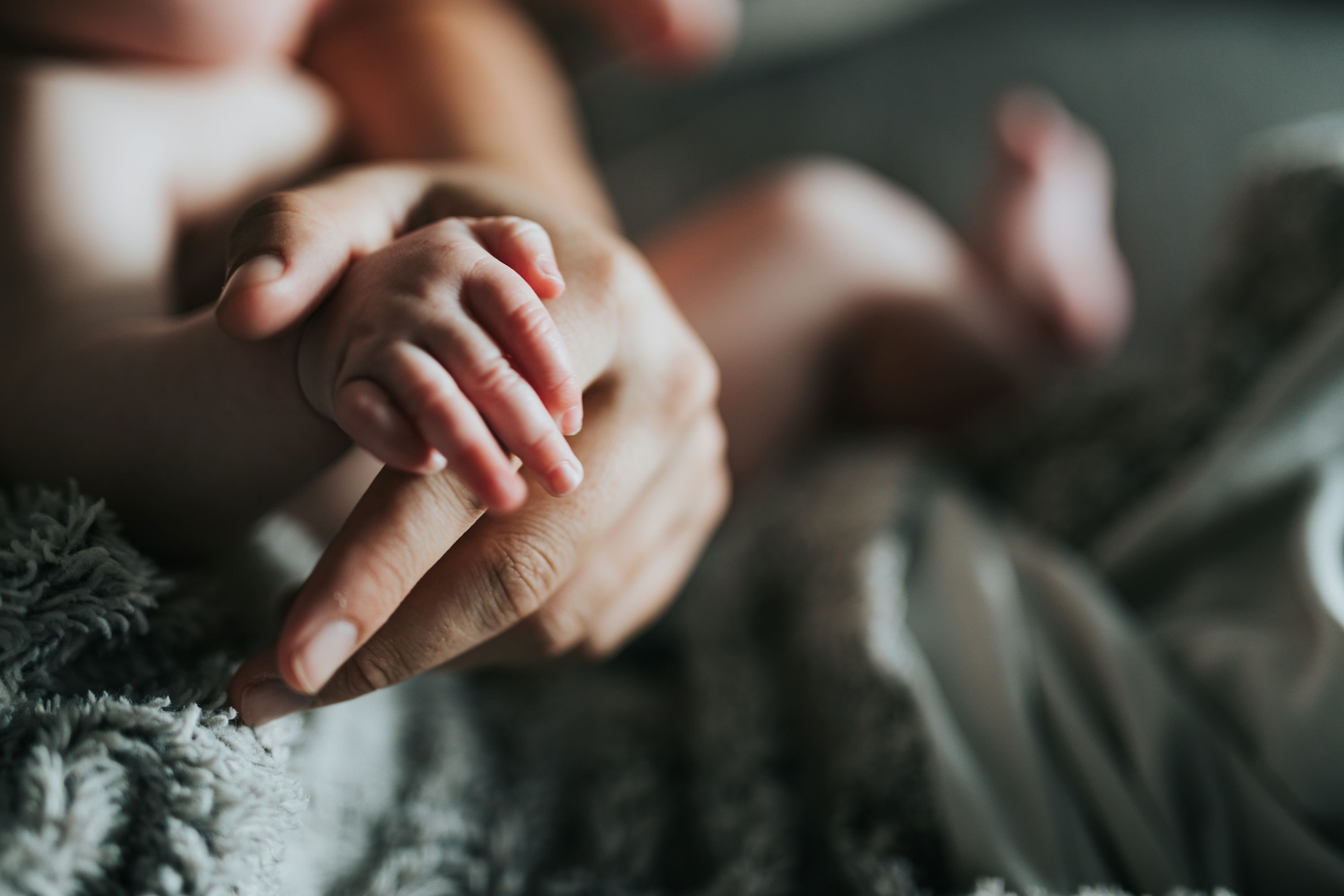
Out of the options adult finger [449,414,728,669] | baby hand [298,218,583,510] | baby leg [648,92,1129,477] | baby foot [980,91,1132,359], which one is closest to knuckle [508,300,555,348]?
baby hand [298,218,583,510]

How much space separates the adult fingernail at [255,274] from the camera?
26cm

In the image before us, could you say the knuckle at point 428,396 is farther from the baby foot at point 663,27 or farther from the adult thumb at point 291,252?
the baby foot at point 663,27

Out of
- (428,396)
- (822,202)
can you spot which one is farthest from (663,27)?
(428,396)

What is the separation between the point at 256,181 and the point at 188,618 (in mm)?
214

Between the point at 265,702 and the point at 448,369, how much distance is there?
124 mm

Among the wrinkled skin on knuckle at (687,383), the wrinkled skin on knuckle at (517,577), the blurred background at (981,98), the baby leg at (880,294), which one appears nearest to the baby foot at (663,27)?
the baby leg at (880,294)

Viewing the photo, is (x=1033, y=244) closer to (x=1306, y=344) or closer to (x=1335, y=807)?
(x=1306, y=344)

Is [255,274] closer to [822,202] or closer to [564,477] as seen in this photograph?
[564,477]

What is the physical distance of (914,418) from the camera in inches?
28.1

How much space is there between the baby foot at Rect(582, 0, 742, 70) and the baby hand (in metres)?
0.41

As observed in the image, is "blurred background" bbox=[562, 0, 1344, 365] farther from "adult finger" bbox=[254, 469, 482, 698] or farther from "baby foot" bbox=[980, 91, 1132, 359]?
"adult finger" bbox=[254, 469, 482, 698]

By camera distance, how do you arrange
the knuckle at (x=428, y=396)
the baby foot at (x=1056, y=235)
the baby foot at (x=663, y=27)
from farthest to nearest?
→ the baby foot at (x=1056, y=235), the baby foot at (x=663, y=27), the knuckle at (x=428, y=396)

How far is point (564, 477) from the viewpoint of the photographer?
0.86 ft

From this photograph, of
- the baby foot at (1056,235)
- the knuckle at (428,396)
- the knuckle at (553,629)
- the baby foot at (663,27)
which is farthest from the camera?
the baby foot at (1056,235)
